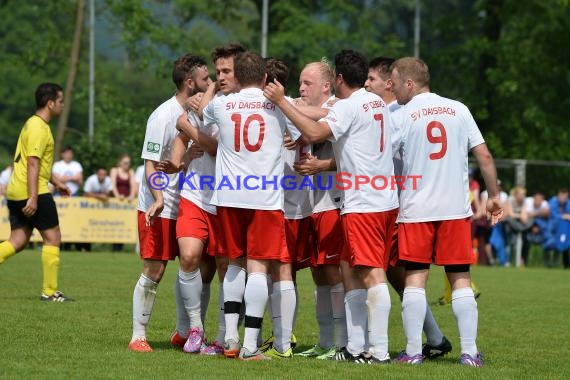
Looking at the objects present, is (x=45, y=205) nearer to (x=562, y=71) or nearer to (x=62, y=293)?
(x=62, y=293)

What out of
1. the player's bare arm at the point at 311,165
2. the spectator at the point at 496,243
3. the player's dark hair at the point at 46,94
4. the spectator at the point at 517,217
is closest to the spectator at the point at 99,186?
the spectator at the point at 496,243

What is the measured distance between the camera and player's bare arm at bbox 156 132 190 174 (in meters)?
8.98

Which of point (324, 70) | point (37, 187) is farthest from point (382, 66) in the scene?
point (37, 187)

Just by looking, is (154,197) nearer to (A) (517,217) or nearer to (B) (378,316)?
(B) (378,316)

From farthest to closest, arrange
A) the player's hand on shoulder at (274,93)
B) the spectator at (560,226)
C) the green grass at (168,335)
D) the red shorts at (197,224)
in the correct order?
1. the spectator at (560,226)
2. the red shorts at (197,224)
3. the player's hand on shoulder at (274,93)
4. the green grass at (168,335)

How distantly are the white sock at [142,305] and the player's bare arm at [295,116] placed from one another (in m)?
1.94

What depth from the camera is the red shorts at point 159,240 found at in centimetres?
934

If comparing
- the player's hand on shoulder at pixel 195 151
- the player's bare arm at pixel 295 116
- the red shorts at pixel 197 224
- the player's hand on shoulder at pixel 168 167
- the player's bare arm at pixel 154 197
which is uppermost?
the player's bare arm at pixel 295 116

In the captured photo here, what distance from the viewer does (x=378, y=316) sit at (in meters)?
8.73

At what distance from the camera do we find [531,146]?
3938 cm

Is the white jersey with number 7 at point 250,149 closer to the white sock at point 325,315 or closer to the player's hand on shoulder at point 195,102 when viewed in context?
the player's hand on shoulder at point 195,102

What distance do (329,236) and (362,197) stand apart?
0.60m

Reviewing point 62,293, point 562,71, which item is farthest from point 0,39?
point 62,293

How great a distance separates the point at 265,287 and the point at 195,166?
49.2 inches
